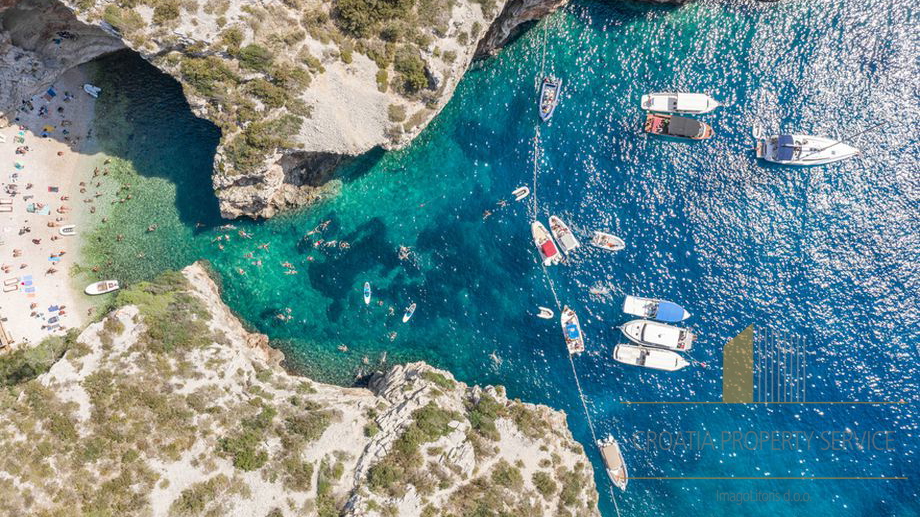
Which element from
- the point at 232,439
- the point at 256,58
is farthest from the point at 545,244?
the point at 232,439

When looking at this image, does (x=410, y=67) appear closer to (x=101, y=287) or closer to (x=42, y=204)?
(x=101, y=287)

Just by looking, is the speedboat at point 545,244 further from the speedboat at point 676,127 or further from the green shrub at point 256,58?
the green shrub at point 256,58

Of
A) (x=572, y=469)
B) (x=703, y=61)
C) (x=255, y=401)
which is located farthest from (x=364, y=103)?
(x=572, y=469)

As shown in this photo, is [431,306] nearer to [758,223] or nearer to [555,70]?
[555,70]

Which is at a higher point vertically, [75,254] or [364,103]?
[364,103]

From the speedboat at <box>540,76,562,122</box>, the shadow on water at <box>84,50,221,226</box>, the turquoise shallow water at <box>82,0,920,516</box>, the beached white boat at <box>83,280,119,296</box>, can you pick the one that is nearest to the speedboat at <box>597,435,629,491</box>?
the turquoise shallow water at <box>82,0,920,516</box>

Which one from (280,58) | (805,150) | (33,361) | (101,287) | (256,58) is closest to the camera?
(256,58)
